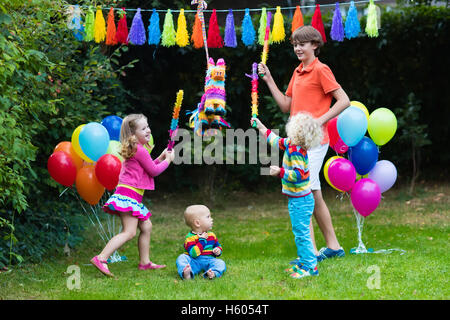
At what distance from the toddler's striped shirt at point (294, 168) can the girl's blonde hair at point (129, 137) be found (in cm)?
95

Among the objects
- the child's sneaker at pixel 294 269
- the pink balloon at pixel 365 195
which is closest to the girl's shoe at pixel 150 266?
the child's sneaker at pixel 294 269

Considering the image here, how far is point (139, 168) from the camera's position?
4.05 metres

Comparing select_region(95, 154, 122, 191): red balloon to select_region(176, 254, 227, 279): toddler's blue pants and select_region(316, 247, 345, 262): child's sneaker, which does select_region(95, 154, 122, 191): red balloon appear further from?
select_region(316, 247, 345, 262): child's sneaker

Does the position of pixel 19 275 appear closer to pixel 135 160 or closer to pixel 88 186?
pixel 88 186

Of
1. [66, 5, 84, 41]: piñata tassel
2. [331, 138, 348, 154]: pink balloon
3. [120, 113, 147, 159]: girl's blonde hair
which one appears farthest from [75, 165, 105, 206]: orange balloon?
[331, 138, 348, 154]: pink balloon

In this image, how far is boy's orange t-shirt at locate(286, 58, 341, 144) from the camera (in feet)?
13.3

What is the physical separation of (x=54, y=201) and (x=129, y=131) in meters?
1.40

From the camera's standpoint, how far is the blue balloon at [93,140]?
161 inches

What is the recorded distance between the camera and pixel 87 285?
3.66 m

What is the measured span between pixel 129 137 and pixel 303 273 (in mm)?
1466

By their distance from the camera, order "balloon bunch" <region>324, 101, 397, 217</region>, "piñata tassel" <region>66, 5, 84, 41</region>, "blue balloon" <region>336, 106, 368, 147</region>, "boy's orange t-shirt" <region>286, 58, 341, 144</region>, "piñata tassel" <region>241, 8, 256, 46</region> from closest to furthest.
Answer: "boy's orange t-shirt" <region>286, 58, 341, 144</region>, "blue balloon" <region>336, 106, 368, 147</region>, "balloon bunch" <region>324, 101, 397, 217</region>, "piñata tassel" <region>66, 5, 84, 41</region>, "piñata tassel" <region>241, 8, 256, 46</region>

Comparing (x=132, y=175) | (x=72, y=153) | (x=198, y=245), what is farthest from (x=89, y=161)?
Result: (x=198, y=245)

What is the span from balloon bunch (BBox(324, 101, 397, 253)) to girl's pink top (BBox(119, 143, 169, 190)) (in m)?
1.28

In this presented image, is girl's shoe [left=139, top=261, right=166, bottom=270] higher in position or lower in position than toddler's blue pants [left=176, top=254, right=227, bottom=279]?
lower
